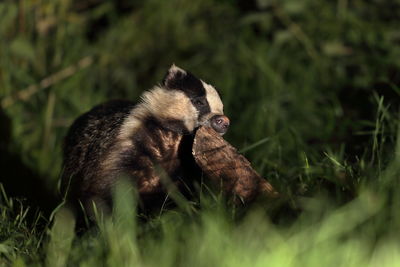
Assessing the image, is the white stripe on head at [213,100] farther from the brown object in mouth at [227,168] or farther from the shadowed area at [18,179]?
the shadowed area at [18,179]

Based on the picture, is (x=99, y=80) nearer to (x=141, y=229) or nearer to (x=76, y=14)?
(x=76, y=14)

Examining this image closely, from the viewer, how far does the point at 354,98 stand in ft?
19.2

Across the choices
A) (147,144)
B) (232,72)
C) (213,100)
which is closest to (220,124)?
(213,100)

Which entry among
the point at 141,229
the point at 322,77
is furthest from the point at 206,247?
the point at 322,77

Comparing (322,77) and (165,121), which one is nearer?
(165,121)

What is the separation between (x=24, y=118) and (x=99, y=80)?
0.87 meters

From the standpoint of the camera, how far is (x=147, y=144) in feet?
12.7

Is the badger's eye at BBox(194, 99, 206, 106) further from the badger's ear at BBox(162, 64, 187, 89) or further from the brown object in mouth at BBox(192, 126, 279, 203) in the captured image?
the brown object in mouth at BBox(192, 126, 279, 203)

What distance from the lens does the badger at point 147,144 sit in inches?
147

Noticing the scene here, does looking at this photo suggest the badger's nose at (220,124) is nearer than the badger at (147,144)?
No

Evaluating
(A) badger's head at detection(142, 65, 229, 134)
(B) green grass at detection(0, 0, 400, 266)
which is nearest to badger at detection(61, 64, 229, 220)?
(A) badger's head at detection(142, 65, 229, 134)

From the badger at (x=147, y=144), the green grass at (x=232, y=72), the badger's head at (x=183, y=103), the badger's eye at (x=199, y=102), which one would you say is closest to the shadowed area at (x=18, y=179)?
the green grass at (x=232, y=72)

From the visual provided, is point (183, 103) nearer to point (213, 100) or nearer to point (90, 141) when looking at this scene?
point (213, 100)

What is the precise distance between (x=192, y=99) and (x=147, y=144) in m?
0.44
